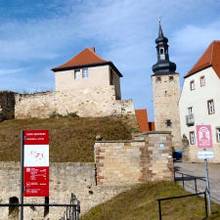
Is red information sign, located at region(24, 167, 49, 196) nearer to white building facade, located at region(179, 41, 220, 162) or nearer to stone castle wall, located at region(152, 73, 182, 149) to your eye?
white building facade, located at region(179, 41, 220, 162)

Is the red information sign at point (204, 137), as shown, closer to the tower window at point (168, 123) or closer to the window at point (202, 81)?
the window at point (202, 81)

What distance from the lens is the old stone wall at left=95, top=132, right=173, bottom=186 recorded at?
17938mm

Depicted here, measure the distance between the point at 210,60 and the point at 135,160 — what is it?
20174 millimetres

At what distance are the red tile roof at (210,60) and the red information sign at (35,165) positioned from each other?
27743 millimetres

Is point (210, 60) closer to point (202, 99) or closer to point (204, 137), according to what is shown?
point (202, 99)

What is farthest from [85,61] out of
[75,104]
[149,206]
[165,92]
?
[149,206]

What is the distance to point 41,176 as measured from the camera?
8.41 m

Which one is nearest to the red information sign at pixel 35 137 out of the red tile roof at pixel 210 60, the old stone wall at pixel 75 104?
the red tile roof at pixel 210 60

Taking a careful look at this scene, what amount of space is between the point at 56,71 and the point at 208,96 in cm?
1541

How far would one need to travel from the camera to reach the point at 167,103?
176ft

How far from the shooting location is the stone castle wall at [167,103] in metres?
51.8

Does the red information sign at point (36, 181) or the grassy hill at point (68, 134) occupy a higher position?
the grassy hill at point (68, 134)

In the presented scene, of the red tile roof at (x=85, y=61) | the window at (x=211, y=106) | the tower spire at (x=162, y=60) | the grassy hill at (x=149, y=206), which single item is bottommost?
the grassy hill at (x=149, y=206)

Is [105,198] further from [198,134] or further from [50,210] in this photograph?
[198,134]
